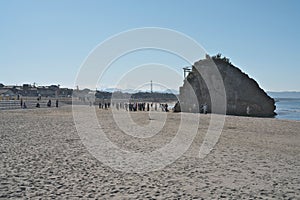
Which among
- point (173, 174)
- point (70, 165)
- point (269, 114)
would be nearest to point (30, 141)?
point (70, 165)

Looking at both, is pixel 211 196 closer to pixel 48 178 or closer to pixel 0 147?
pixel 48 178

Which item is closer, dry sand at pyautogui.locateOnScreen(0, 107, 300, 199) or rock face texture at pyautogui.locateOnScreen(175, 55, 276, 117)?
dry sand at pyautogui.locateOnScreen(0, 107, 300, 199)

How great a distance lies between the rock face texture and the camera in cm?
4288

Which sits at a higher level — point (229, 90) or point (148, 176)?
point (229, 90)

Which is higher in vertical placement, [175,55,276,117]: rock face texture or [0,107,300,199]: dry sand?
[175,55,276,117]: rock face texture

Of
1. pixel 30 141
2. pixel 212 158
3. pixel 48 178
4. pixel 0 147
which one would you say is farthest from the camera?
pixel 30 141

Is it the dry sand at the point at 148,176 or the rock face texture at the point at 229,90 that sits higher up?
the rock face texture at the point at 229,90

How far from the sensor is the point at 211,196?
6.07 metres

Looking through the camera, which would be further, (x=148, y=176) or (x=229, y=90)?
(x=229, y=90)

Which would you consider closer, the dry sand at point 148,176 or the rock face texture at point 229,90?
the dry sand at point 148,176

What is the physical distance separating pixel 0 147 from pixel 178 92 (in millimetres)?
37118

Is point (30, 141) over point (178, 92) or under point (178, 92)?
under

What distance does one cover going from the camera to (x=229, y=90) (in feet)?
144

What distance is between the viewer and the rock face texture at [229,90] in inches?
1688
